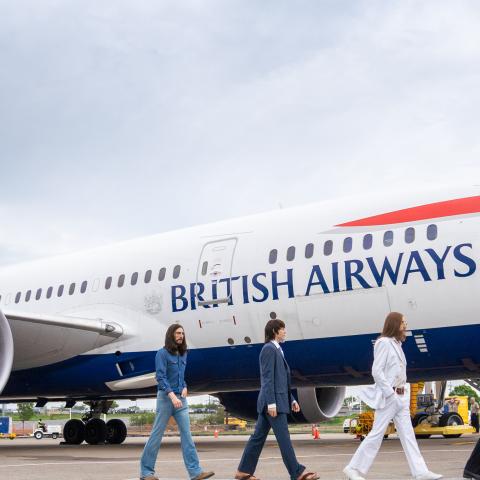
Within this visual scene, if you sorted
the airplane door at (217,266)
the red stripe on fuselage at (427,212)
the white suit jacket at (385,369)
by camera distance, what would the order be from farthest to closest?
the airplane door at (217,266) → the red stripe on fuselage at (427,212) → the white suit jacket at (385,369)

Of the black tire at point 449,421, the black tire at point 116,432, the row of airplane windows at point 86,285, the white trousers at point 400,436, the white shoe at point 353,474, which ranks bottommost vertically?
the black tire at point 449,421

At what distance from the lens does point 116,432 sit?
17.4m

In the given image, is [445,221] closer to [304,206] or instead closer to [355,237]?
[355,237]

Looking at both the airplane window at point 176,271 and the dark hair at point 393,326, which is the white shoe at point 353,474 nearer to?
the dark hair at point 393,326

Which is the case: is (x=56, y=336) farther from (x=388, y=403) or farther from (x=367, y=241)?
(x=388, y=403)

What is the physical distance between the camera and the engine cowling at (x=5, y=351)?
35.2 ft

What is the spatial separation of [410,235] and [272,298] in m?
2.13

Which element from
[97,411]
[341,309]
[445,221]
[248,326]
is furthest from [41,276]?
[445,221]

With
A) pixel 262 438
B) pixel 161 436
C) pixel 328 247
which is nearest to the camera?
pixel 262 438

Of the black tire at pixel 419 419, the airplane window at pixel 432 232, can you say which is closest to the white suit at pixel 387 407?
the airplane window at pixel 432 232

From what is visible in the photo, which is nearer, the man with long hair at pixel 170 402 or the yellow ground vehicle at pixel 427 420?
the man with long hair at pixel 170 402

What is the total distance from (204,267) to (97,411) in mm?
5939

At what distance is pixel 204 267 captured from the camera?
1287 cm

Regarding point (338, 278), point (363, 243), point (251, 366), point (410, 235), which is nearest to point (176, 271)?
point (251, 366)
